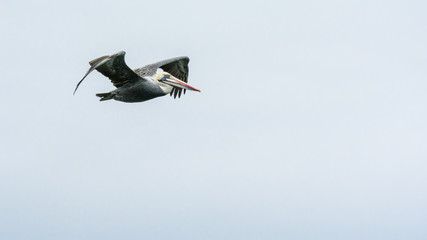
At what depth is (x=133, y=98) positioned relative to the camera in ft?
75.1

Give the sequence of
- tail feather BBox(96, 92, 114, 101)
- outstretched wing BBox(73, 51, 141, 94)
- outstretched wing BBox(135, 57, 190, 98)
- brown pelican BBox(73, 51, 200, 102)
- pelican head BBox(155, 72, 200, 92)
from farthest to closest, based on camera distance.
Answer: outstretched wing BBox(135, 57, 190, 98) < pelican head BBox(155, 72, 200, 92) < tail feather BBox(96, 92, 114, 101) < brown pelican BBox(73, 51, 200, 102) < outstretched wing BBox(73, 51, 141, 94)

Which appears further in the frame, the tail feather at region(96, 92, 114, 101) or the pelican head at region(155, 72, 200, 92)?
the pelican head at region(155, 72, 200, 92)

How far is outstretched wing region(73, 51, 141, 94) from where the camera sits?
2150cm

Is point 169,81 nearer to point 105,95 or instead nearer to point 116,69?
point 105,95

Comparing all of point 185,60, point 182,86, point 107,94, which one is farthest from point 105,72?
point 185,60

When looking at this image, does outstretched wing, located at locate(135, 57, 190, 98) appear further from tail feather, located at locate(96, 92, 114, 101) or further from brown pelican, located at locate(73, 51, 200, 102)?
tail feather, located at locate(96, 92, 114, 101)

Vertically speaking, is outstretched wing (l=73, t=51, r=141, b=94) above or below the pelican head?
below

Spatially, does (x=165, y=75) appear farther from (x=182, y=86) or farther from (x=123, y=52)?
(x=123, y=52)

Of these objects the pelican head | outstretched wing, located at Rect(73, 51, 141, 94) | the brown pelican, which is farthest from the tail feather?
the pelican head

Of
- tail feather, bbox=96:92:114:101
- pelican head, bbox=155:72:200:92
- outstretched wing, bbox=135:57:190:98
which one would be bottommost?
tail feather, bbox=96:92:114:101

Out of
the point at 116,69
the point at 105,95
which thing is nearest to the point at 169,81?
the point at 105,95

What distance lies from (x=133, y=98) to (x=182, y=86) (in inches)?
62.0

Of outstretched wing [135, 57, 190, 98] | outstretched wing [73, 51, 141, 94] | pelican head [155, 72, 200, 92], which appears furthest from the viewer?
outstretched wing [135, 57, 190, 98]

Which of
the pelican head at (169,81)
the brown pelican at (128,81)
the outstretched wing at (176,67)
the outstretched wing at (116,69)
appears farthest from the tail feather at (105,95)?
the outstretched wing at (176,67)
